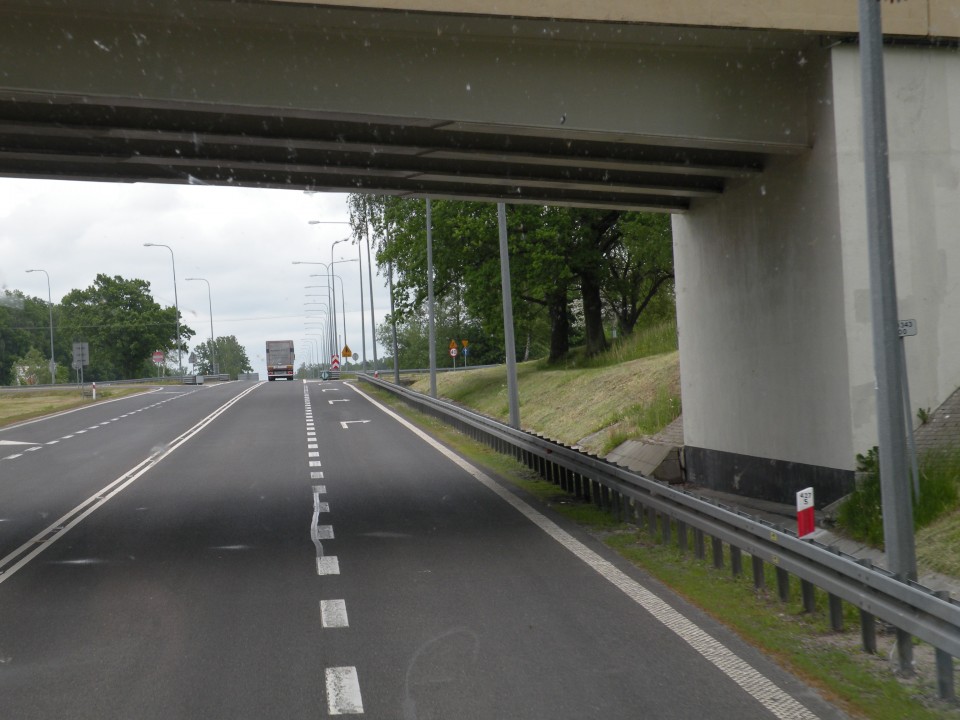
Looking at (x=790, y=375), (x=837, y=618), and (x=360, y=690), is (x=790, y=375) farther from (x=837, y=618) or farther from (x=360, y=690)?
(x=360, y=690)

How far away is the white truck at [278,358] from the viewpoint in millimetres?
92688

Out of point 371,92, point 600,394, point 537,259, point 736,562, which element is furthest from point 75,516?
point 537,259

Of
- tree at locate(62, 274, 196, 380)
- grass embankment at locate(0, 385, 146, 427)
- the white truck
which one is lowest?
grass embankment at locate(0, 385, 146, 427)

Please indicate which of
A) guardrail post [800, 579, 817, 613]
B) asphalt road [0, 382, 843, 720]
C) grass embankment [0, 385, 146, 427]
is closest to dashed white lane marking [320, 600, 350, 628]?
asphalt road [0, 382, 843, 720]

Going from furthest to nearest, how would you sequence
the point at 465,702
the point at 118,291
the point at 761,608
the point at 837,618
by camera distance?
the point at 118,291 → the point at 761,608 → the point at 837,618 → the point at 465,702

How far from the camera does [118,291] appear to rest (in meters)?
129

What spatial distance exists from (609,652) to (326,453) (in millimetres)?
15442

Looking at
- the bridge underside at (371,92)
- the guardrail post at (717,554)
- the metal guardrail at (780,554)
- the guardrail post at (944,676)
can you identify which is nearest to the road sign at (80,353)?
the bridge underside at (371,92)

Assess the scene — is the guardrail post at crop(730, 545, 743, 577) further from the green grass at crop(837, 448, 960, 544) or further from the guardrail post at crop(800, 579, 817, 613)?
the green grass at crop(837, 448, 960, 544)

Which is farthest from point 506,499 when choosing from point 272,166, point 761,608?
point 761,608

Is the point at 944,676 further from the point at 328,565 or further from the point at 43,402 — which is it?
the point at 43,402

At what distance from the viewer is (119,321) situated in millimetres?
127375

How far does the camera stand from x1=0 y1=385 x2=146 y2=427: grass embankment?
42.5 meters

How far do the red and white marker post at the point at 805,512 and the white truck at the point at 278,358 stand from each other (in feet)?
285
